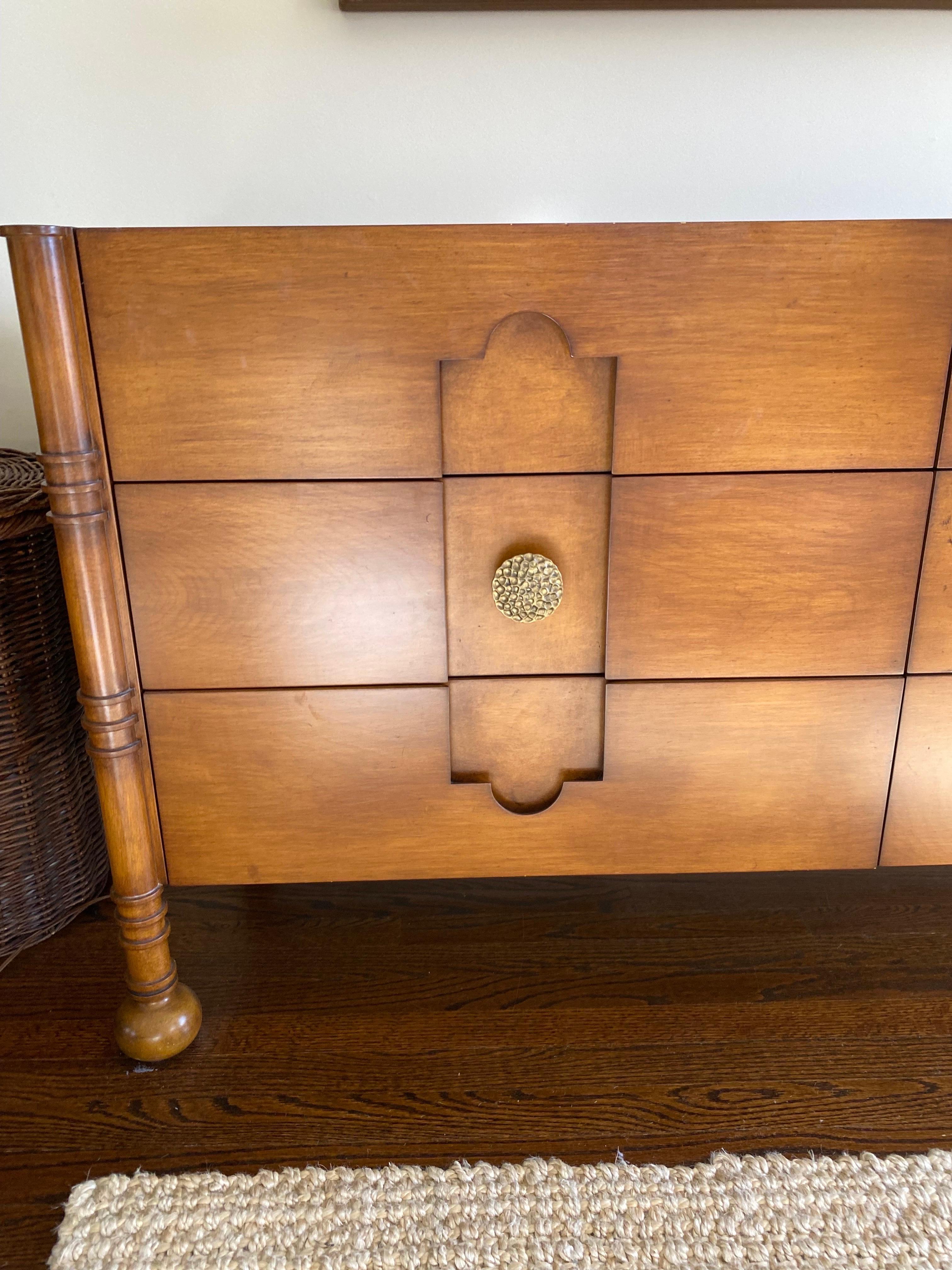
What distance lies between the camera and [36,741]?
3.41 ft

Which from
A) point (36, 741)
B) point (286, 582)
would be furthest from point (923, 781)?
point (36, 741)

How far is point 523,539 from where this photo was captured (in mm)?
821

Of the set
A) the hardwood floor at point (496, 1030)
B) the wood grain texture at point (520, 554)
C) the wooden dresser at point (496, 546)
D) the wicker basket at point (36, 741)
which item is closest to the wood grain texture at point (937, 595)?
the wooden dresser at point (496, 546)

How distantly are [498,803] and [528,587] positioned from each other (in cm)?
22

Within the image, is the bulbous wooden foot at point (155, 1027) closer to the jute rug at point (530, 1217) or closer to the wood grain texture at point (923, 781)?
the jute rug at point (530, 1217)

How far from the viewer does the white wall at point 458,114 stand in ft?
3.71

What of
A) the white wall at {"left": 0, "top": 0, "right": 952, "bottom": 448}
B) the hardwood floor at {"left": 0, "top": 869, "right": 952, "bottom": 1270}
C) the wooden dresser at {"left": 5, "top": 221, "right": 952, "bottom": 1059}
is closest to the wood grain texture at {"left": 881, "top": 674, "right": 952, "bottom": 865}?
the wooden dresser at {"left": 5, "top": 221, "right": 952, "bottom": 1059}

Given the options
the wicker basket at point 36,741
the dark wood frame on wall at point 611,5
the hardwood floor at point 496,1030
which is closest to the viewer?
the hardwood floor at point 496,1030

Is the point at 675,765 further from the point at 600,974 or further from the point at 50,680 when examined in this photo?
the point at 50,680

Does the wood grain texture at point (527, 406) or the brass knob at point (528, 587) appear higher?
the wood grain texture at point (527, 406)

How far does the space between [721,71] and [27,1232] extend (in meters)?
1.41

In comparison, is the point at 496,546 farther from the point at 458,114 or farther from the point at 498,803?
the point at 458,114

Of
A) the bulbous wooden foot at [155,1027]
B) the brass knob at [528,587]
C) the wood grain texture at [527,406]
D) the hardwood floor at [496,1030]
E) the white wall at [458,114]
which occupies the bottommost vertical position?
the hardwood floor at [496,1030]

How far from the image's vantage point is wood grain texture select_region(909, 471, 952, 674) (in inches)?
31.9
